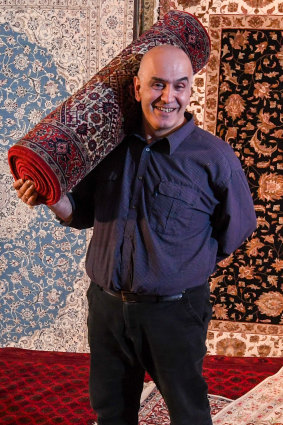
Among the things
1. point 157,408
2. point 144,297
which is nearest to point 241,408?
point 157,408

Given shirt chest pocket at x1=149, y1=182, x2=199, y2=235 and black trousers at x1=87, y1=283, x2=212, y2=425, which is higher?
shirt chest pocket at x1=149, y1=182, x2=199, y2=235

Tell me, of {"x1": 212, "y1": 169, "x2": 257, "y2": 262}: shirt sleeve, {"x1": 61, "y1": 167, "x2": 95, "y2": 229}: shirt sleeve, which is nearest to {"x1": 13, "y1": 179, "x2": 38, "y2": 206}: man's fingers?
{"x1": 61, "y1": 167, "x2": 95, "y2": 229}: shirt sleeve

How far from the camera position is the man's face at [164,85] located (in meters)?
1.64

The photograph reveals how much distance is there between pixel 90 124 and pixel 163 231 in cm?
40

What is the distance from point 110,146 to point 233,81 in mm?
1342

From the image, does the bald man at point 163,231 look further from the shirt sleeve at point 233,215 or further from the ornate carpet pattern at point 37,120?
the ornate carpet pattern at point 37,120

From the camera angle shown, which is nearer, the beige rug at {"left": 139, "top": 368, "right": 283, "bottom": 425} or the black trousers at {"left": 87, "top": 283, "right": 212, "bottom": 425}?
the black trousers at {"left": 87, "top": 283, "right": 212, "bottom": 425}

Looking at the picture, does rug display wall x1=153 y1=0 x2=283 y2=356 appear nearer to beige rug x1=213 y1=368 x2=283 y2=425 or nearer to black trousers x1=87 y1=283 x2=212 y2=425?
beige rug x1=213 y1=368 x2=283 y2=425

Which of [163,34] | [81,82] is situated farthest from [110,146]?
[81,82]

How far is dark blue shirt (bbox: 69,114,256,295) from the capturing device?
1705 mm

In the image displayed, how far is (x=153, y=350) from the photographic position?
1.75m

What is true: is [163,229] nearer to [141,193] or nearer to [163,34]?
[141,193]

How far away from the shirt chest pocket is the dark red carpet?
1.20m

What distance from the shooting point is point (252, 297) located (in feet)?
10.1
